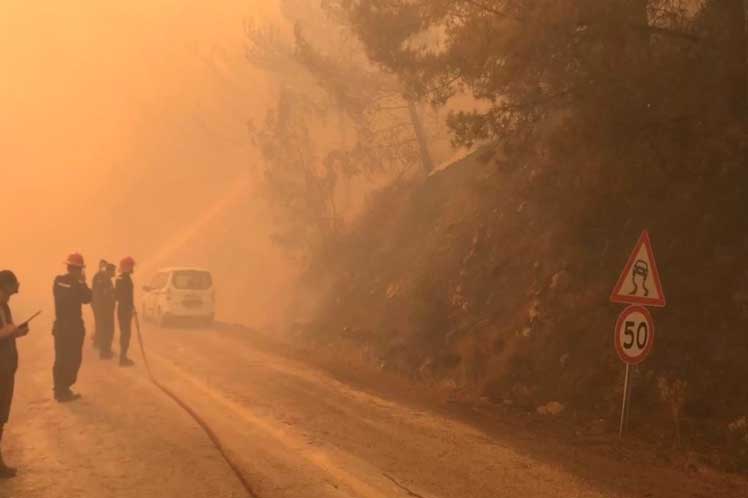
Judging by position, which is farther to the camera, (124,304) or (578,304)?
(124,304)

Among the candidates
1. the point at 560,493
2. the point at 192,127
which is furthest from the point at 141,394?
the point at 192,127

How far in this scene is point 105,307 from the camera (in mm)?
16719

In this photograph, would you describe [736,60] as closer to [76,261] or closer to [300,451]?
[300,451]

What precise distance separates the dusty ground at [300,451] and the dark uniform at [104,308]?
366cm

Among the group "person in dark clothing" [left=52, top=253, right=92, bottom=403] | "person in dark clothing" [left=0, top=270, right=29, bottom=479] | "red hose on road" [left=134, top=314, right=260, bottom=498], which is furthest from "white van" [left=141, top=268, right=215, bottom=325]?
"person in dark clothing" [left=0, top=270, right=29, bottom=479]

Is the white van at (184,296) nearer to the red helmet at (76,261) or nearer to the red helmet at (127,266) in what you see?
the red helmet at (127,266)

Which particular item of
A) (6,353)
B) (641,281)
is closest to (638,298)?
(641,281)

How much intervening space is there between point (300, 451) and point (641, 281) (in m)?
4.80

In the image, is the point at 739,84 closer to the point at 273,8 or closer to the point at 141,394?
the point at 141,394

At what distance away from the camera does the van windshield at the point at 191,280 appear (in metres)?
23.5

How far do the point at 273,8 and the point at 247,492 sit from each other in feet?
182

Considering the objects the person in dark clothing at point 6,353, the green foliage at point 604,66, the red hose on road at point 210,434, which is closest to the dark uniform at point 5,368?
the person in dark clothing at point 6,353

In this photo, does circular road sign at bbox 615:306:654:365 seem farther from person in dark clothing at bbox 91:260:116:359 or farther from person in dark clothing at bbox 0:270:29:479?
person in dark clothing at bbox 91:260:116:359

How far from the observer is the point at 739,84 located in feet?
35.2
